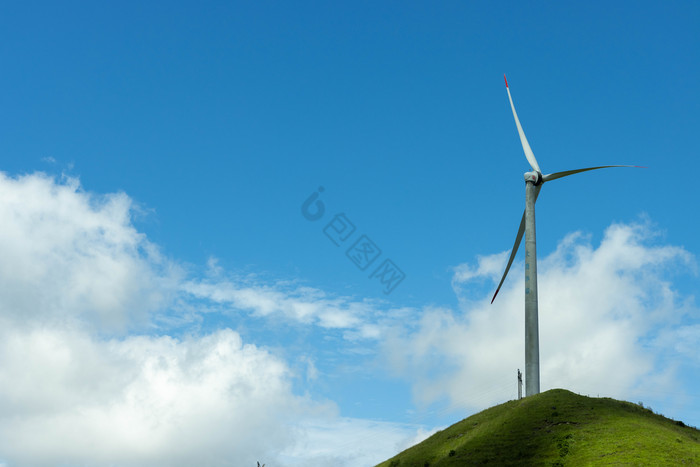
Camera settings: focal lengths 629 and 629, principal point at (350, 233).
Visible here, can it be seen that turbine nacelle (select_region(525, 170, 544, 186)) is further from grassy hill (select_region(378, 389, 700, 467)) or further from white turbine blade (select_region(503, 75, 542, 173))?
grassy hill (select_region(378, 389, 700, 467))

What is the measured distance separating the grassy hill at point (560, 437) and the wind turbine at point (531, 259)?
11.2 ft

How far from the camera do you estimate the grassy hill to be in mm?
61000

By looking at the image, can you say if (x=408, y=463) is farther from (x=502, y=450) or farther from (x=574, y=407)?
(x=574, y=407)

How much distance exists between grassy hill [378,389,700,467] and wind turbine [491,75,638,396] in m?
3.42

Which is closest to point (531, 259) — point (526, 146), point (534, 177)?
point (534, 177)

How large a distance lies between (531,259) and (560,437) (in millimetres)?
26814

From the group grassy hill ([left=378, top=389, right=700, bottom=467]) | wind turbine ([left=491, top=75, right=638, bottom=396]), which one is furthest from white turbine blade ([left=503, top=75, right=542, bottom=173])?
grassy hill ([left=378, top=389, right=700, bottom=467])

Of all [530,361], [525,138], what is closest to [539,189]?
[525,138]

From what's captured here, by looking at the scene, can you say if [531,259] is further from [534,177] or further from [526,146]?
[526,146]

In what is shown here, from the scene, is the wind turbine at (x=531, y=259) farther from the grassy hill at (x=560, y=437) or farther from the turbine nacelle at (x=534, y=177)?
the grassy hill at (x=560, y=437)

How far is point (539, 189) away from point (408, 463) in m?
45.2

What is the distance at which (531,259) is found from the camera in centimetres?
8619

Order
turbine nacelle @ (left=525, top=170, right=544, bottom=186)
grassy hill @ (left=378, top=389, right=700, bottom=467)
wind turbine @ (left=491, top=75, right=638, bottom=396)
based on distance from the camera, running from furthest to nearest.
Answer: turbine nacelle @ (left=525, top=170, right=544, bottom=186) < wind turbine @ (left=491, top=75, right=638, bottom=396) < grassy hill @ (left=378, top=389, right=700, bottom=467)

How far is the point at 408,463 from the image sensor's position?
73438 mm
